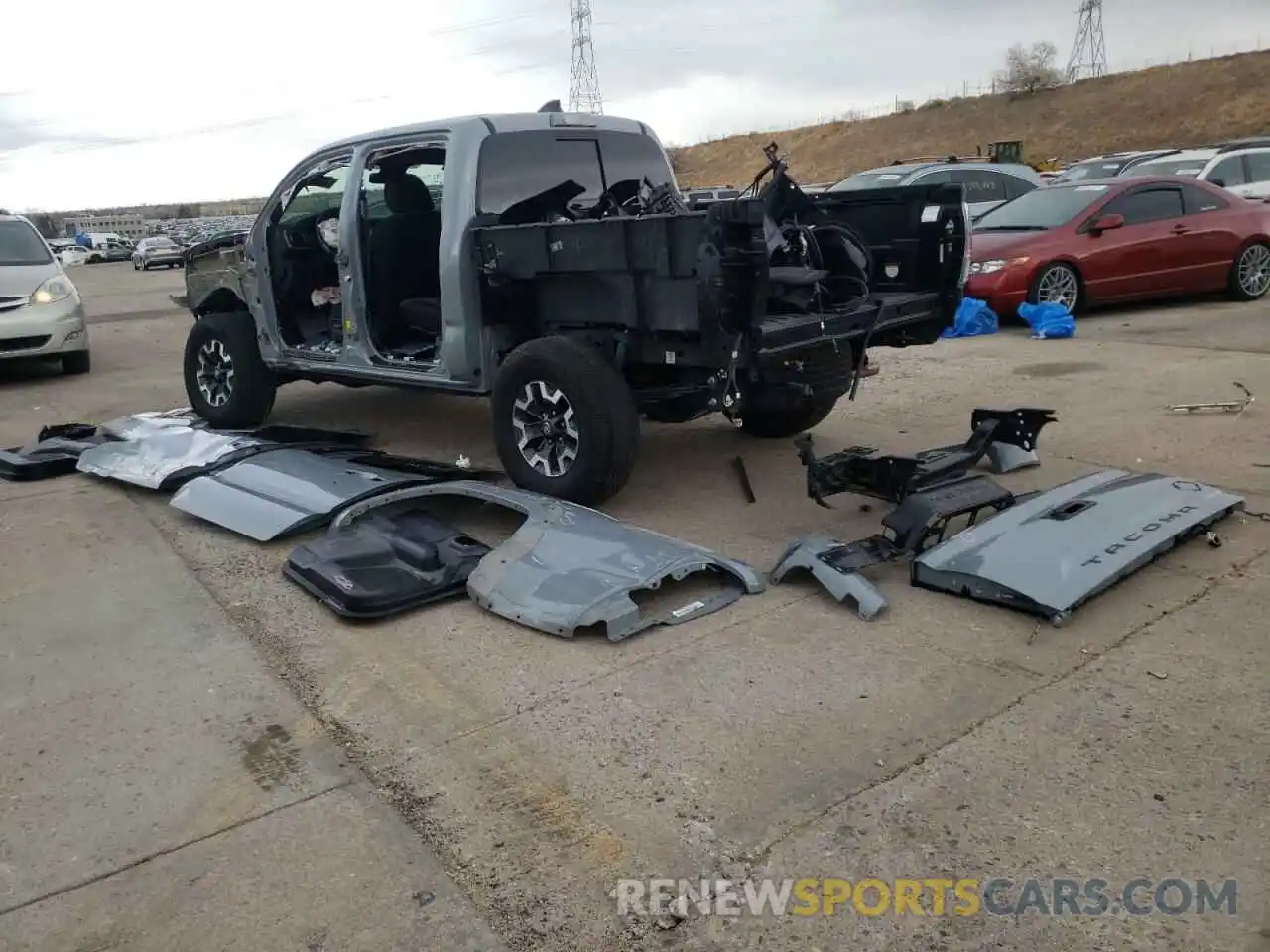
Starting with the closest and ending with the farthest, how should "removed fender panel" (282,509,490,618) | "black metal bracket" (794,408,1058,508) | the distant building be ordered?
"removed fender panel" (282,509,490,618)
"black metal bracket" (794,408,1058,508)
the distant building

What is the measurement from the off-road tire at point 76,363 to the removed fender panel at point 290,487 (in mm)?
6408

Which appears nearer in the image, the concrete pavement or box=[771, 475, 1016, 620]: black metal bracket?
the concrete pavement

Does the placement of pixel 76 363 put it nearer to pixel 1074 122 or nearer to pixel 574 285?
pixel 574 285

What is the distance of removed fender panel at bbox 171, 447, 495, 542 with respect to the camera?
16.6 feet

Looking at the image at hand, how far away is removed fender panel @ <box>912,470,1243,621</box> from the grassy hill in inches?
1682

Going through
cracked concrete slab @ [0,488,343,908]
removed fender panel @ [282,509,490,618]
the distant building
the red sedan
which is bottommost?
cracked concrete slab @ [0,488,343,908]

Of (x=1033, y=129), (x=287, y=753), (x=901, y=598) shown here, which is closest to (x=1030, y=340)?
(x=901, y=598)

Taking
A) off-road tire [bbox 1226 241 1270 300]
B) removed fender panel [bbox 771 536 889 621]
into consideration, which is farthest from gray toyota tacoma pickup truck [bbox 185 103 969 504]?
off-road tire [bbox 1226 241 1270 300]

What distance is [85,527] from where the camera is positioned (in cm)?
548

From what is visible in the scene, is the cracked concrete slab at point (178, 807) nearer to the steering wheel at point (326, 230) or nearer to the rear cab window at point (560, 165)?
the rear cab window at point (560, 165)

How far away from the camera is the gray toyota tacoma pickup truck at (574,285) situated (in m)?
4.80

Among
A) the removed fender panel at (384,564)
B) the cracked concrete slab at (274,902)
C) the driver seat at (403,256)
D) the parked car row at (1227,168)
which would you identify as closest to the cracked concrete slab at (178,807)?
the cracked concrete slab at (274,902)

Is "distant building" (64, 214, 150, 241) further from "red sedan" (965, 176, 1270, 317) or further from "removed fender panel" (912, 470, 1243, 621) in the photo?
"removed fender panel" (912, 470, 1243, 621)

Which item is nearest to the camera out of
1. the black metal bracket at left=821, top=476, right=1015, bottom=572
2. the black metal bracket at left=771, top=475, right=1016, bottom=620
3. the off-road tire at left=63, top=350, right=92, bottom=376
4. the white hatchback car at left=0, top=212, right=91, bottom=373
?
the black metal bracket at left=771, top=475, right=1016, bottom=620
